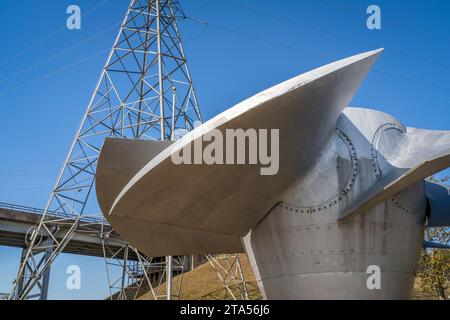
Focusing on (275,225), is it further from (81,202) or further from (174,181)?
(81,202)

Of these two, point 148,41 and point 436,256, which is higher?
point 148,41

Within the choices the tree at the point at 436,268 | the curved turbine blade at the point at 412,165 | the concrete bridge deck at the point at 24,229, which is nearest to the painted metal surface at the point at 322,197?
the curved turbine blade at the point at 412,165

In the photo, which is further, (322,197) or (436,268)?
(436,268)
